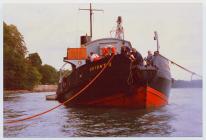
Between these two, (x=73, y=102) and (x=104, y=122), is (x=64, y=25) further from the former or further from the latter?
(x=73, y=102)

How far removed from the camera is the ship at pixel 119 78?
913 cm

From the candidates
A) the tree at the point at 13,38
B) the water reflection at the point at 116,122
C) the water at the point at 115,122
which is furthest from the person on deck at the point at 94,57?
the tree at the point at 13,38

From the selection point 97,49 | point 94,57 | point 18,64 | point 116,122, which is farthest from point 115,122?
point 97,49

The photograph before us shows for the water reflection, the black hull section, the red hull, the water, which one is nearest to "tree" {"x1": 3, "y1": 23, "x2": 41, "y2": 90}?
the water

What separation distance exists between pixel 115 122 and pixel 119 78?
1385 millimetres

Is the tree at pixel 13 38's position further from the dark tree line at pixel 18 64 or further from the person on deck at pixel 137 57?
the person on deck at pixel 137 57

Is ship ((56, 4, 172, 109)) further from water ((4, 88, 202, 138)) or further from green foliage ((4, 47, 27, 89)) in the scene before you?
green foliage ((4, 47, 27, 89))

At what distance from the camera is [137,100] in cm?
919

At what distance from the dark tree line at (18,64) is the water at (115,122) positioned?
0.29m

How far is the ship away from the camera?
30.0 ft

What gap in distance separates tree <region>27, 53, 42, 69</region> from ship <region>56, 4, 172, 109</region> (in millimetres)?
715

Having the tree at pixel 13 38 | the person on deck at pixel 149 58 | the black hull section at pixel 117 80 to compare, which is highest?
the tree at pixel 13 38

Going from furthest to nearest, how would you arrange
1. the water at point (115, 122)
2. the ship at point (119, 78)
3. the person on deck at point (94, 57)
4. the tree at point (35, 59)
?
1. the person on deck at point (94, 57)
2. the ship at point (119, 78)
3. the tree at point (35, 59)
4. the water at point (115, 122)

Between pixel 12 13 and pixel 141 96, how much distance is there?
9.46 ft
